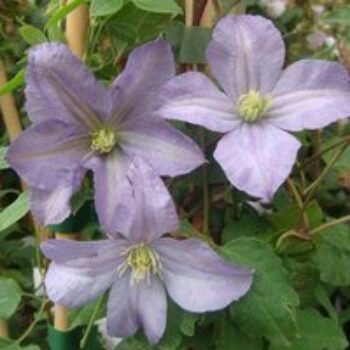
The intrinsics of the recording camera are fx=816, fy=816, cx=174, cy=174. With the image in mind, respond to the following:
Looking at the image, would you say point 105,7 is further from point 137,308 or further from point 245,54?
point 137,308

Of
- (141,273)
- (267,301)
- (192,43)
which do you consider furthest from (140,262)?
(192,43)

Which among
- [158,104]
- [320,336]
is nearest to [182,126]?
[158,104]

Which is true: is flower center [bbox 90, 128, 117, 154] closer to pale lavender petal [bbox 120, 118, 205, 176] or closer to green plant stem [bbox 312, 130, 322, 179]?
pale lavender petal [bbox 120, 118, 205, 176]

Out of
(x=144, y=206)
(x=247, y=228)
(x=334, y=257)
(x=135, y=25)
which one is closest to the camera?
(x=144, y=206)

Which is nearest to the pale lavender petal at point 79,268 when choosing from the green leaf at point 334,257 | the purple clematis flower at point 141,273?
the purple clematis flower at point 141,273

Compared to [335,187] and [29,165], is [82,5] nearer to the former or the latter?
[29,165]

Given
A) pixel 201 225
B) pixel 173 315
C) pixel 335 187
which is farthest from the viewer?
→ pixel 335 187

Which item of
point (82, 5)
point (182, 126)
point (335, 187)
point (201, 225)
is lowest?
point (335, 187)

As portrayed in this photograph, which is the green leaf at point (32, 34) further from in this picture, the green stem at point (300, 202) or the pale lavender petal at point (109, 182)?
the green stem at point (300, 202)
